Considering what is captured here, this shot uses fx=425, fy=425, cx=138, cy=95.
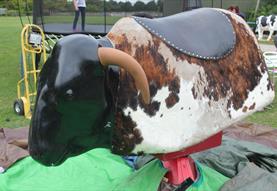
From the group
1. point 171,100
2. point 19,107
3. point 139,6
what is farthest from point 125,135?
point 139,6

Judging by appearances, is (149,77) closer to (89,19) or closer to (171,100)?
(171,100)

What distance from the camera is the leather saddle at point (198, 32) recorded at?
2012 millimetres

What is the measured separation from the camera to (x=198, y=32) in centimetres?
216

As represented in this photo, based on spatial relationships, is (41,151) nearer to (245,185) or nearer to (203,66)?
(203,66)

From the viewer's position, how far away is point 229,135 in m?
3.82

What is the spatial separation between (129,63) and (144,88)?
0.12 metres

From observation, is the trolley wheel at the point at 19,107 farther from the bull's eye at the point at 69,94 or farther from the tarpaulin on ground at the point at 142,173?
the bull's eye at the point at 69,94

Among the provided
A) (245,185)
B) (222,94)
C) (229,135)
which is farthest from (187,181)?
(229,135)

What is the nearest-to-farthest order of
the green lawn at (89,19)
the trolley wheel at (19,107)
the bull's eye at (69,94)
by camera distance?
1. the bull's eye at (69,94)
2. the trolley wheel at (19,107)
3. the green lawn at (89,19)

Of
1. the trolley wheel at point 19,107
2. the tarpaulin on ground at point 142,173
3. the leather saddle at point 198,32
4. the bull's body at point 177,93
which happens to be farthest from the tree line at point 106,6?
the bull's body at point 177,93

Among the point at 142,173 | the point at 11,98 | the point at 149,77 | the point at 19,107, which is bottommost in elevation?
the point at 11,98

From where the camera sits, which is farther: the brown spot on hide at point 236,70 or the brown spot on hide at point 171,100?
the brown spot on hide at point 236,70

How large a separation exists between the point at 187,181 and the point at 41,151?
3.03ft

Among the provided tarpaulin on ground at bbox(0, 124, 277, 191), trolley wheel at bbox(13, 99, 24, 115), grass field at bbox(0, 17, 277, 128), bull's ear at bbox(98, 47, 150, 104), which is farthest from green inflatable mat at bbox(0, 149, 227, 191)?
trolley wheel at bbox(13, 99, 24, 115)
